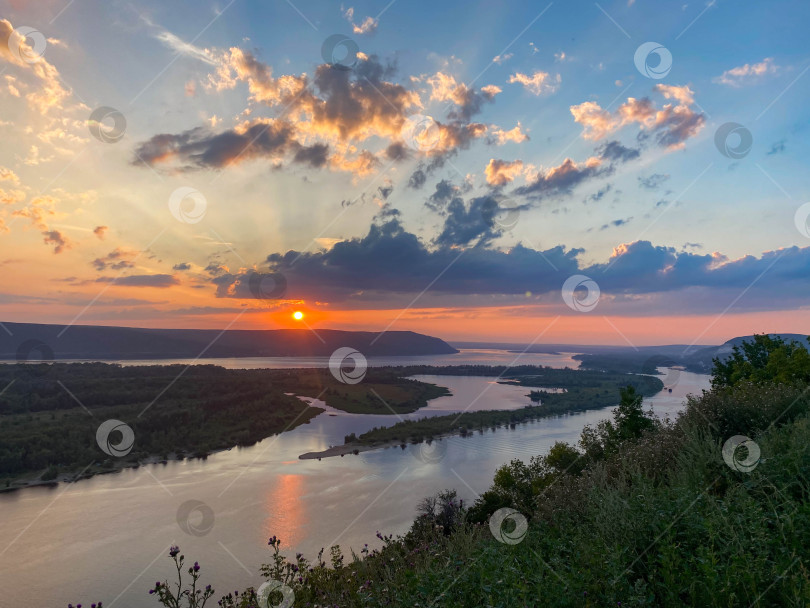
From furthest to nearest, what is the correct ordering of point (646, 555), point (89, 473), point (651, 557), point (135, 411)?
1. point (135, 411)
2. point (89, 473)
3. point (646, 555)
4. point (651, 557)

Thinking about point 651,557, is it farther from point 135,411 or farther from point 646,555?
point 135,411

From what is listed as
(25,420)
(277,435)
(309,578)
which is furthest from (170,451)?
(309,578)

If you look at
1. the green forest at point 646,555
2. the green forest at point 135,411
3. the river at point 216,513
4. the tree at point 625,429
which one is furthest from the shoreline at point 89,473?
the green forest at point 646,555

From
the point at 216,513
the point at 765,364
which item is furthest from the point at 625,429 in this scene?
the point at 216,513

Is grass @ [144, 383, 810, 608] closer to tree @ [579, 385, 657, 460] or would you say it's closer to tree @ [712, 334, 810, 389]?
tree @ [712, 334, 810, 389]

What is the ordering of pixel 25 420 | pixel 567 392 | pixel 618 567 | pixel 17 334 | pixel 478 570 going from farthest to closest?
pixel 17 334 < pixel 567 392 < pixel 25 420 < pixel 478 570 < pixel 618 567

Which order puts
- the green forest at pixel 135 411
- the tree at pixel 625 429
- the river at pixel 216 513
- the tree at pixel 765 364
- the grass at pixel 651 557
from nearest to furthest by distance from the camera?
1. the grass at pixel 651 557
2. the river at pixel 216 513
3. the tree at pixel 765 364
4. the tree at pixel 625 429
5. the green forest at pixel 135 411

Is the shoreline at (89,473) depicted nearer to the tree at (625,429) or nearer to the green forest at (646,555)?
the tree at (625,429)

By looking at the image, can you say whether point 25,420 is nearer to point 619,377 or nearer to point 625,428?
point 625,428
